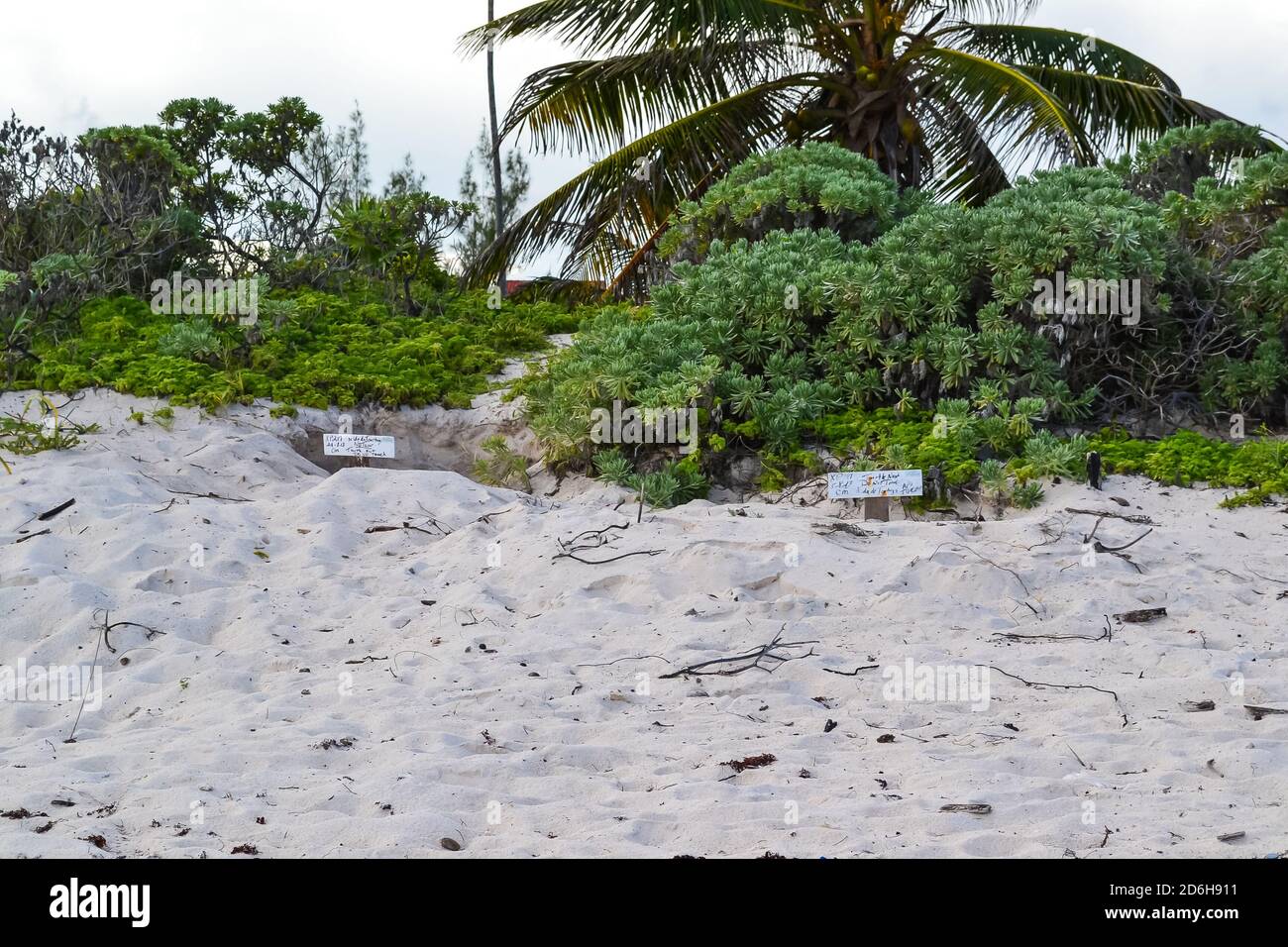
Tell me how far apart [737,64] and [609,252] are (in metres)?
2.16

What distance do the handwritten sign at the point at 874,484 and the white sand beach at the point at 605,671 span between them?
194 millimetres

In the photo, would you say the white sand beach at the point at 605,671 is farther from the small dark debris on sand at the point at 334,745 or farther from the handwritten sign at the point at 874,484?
the handwritten sign at the point at 874,484

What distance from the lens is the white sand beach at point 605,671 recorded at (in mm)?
3453

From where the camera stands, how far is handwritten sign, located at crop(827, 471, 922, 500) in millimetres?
6887

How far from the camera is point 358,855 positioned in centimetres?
325

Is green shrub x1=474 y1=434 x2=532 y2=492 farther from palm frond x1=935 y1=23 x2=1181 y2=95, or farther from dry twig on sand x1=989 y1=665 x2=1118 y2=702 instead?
palm frond x1=935 y1=23 x2=1181 y2=95

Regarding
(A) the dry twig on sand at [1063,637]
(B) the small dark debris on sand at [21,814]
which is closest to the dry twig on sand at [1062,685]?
(A) the dry twig on sand at [1063,637]

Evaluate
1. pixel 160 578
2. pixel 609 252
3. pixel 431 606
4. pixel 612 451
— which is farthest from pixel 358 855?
pixel 609 252

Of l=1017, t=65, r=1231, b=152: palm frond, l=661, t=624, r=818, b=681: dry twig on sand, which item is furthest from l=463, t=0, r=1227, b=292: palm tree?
l=661, t=624, r=818, b=681: dry twig on sand

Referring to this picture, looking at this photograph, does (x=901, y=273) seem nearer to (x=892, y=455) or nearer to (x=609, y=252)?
(x=892, y=455)

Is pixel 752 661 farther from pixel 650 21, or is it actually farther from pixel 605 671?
pixel 650 21

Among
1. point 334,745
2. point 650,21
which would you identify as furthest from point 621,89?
point 334,745

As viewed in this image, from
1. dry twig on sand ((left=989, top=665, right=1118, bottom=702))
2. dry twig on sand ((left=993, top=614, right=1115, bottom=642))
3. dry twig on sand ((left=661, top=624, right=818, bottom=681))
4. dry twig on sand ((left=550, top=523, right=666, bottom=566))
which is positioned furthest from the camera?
dry twig on sand ((left=550, top=523, right=666, bottom=566))

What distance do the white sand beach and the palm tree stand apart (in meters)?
5.17
